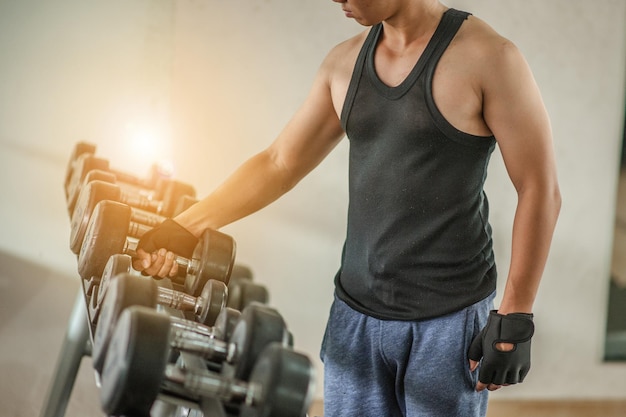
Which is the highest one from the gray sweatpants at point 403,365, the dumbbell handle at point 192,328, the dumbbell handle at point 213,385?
the gray sweatpants at point 403,365

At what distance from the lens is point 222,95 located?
2947 mm

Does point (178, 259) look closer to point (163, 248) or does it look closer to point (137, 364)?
point (163, 248)

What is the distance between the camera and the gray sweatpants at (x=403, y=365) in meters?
1.50

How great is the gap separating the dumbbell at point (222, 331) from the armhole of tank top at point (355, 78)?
1.73 feet

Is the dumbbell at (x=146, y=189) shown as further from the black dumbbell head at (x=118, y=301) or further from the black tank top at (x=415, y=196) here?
the black dumbbell head at (x=118, y=301)

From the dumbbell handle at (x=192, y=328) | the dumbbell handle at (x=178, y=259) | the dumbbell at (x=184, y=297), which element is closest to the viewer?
the dumbbell handle at (x=192, y=328)

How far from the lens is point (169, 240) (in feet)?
5.17

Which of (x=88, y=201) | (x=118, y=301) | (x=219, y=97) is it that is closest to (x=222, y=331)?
(x=118, y=301)

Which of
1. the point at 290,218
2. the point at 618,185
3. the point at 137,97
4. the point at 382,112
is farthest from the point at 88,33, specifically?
the point at 618,185

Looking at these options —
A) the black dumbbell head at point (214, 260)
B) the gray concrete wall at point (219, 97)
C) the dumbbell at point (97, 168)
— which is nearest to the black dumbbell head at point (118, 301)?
the black dumbbell head at point (214, 260)

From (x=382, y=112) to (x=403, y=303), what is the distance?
36 cm

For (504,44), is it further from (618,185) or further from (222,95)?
(618,185)

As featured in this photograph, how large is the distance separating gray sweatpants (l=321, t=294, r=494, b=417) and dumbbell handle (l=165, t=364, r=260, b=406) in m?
0.58

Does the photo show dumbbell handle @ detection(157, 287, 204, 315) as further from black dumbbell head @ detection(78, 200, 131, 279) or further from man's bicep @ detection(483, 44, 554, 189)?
man's bicep @ detection(483, 44, 554, 189)
